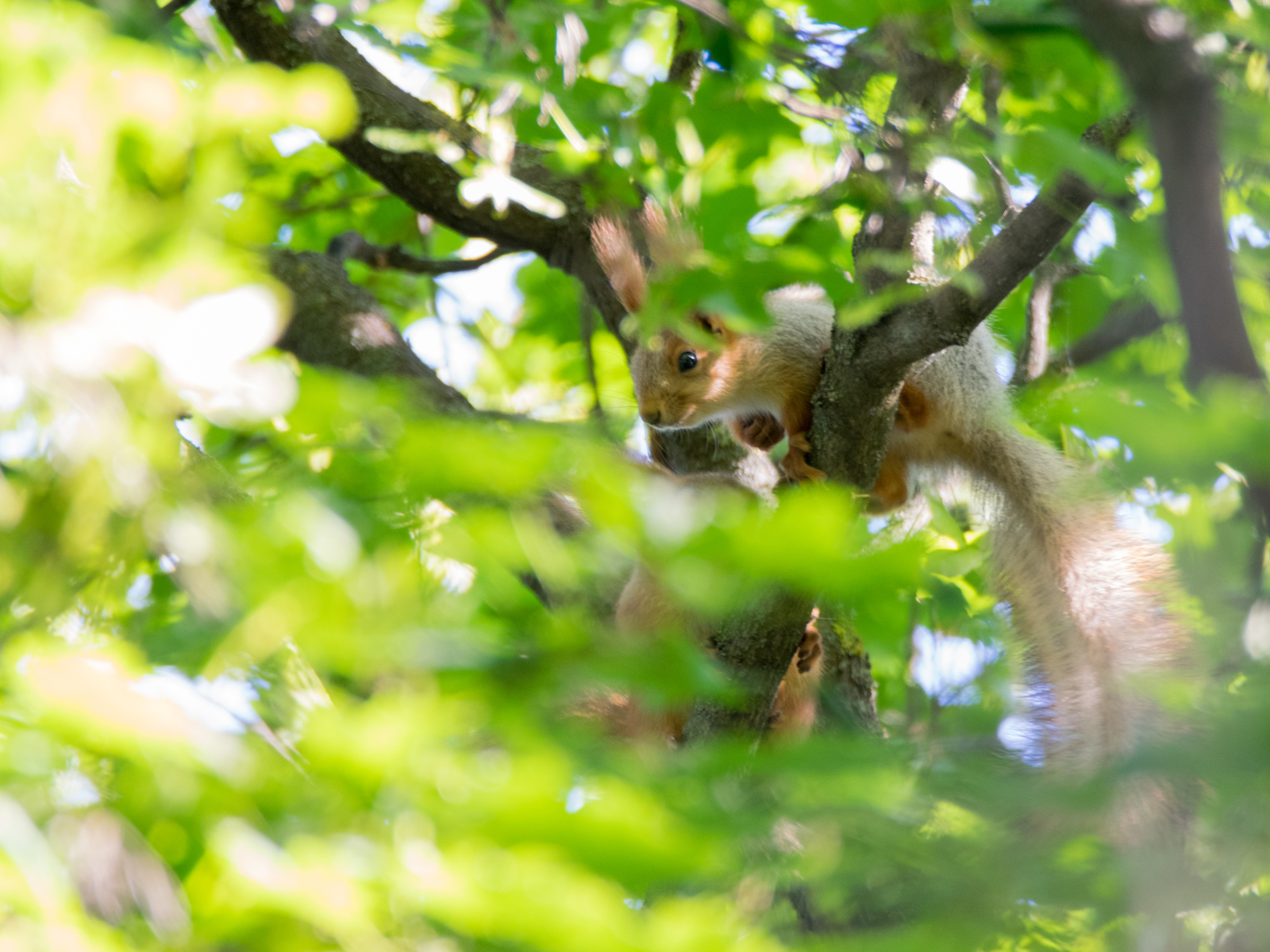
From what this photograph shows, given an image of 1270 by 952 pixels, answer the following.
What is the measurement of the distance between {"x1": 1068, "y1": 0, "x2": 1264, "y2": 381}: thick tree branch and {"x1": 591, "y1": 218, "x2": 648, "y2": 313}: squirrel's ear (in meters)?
2.11

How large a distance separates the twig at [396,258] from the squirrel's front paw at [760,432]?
1235 mm

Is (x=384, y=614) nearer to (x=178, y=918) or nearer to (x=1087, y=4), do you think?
(x=178, y=918)

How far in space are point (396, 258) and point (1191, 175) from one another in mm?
3657

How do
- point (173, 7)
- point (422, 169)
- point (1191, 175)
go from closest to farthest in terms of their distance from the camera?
1. point (1191, 175)
2. point (173, 7)
3. point (422, 169)

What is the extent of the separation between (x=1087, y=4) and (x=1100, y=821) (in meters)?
1.38

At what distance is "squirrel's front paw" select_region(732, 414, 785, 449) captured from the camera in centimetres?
373

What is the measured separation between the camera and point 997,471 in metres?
3.14

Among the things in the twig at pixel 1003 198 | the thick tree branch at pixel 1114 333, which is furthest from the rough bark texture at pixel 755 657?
the thick tree branch at pixel 1114 333

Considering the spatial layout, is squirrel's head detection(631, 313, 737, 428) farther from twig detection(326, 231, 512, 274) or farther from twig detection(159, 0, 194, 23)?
twig detection(159, 0, 194, 23)

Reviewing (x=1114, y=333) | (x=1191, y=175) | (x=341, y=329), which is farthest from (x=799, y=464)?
(x=341, y=329)

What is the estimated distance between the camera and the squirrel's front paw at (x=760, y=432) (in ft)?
12.3

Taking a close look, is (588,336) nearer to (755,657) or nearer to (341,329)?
(341,329)

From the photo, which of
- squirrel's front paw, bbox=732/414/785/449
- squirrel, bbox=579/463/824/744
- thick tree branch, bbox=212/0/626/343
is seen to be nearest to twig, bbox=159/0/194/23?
thick tree branch, bbox=212/0/626/343

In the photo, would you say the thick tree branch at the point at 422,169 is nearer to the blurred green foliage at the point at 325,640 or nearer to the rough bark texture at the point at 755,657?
the rough bark texture at the point at 755,657
